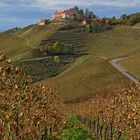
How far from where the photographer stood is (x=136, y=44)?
644ft

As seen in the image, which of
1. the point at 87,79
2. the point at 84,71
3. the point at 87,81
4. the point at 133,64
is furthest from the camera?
the point at 84,71

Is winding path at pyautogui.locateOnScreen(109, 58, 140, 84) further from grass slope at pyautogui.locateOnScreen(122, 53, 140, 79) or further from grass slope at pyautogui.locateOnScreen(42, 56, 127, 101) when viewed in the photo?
grass slope at pyautogui.locateOnScreen(42, 56, 127, 101)

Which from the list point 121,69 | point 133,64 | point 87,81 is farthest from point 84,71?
point 133,64

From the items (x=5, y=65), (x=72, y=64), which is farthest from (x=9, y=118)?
(x=72, y=64)

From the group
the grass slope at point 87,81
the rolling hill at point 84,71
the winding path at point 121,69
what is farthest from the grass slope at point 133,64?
the grass slope at point 87,81

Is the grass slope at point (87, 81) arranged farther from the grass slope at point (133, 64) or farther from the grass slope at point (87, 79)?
the grass slope at point (133, 64)

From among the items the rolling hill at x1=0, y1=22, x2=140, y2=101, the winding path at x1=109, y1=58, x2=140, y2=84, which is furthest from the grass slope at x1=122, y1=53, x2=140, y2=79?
the rolling hill at x1=0, y1=22, x2=140, y2=101

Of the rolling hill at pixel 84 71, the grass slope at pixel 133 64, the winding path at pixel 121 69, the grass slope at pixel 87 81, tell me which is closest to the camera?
the grass slope at pixel 87 81

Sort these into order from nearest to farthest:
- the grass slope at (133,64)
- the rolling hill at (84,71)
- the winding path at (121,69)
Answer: the rolling hill at (84,71), the winding path at (121,69), the grass slope at (133,64)

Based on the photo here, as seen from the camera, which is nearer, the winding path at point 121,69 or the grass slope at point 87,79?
the grass slope at point 87,79

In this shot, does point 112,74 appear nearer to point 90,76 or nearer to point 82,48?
point 90,76

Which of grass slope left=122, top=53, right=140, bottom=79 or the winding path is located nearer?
the winding path

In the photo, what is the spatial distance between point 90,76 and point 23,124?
4462 inches

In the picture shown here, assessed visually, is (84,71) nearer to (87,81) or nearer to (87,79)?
(87,79)
